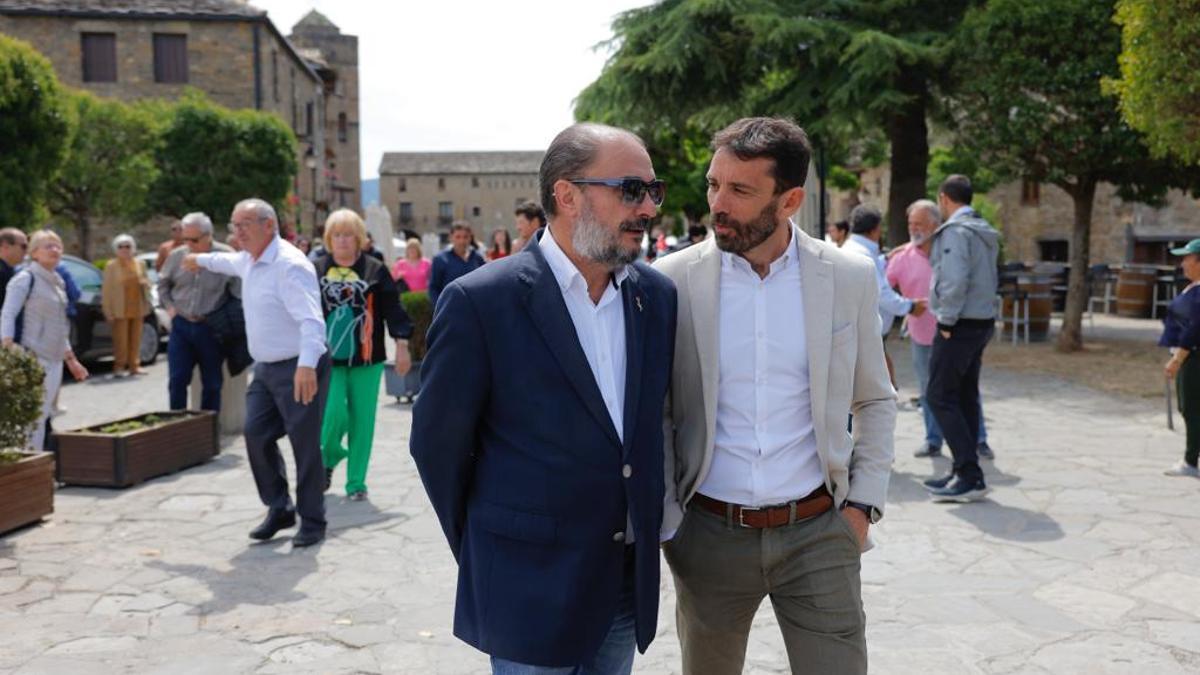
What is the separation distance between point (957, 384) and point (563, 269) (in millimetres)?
4929

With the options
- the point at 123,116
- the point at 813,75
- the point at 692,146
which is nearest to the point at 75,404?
the point at 813,75

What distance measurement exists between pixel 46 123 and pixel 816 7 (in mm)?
14399

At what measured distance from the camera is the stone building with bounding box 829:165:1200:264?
87.6 ft

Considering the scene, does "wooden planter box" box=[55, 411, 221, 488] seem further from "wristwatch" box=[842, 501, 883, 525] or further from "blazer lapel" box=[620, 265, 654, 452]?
"wristwatch" box=[842, 501, 883, 525]

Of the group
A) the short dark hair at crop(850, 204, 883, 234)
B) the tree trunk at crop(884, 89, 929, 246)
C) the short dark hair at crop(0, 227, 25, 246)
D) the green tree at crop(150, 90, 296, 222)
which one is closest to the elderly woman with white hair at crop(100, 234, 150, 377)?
the short dark hair at crop(0, 227, 25, 246)

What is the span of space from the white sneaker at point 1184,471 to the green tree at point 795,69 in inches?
351

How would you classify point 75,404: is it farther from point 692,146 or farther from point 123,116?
point 692,146

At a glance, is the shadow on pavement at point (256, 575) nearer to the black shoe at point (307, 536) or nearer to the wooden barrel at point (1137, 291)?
the black shoe at point (307, 536)

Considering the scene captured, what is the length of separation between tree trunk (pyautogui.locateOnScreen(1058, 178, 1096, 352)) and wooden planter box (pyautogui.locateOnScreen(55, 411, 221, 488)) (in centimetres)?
1278

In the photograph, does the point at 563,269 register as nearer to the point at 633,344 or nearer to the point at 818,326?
the point at 633,344

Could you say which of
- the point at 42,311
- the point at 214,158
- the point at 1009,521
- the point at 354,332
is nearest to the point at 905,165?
the point at 1009,521

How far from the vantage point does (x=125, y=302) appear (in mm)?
14062

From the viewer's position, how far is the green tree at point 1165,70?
10.6 m

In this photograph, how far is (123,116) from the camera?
94.5 ft
